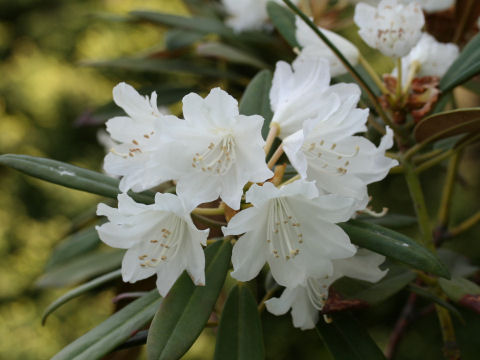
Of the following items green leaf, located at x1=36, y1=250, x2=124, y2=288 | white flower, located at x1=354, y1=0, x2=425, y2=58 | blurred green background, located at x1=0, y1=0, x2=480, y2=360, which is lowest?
blurred green background, located at x1=0, y1=0, x2=480, y2=360

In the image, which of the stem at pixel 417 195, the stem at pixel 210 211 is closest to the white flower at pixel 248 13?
the stem at pixel 417 195

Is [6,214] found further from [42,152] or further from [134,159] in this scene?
[134,159]

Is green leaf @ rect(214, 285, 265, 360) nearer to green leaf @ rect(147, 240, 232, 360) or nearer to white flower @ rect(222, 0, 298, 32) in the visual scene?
green leaf @ rect(147, 240, 232, 360)

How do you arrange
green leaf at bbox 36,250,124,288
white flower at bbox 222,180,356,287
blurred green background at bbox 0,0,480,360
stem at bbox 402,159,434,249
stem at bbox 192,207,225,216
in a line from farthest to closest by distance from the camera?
1. blurred green background at bbox 0,0,480,360
2. green leaf at bbox 36,250,124,288
3. stem at bbox 402,159,434,249
4. stem at bbox 192,207,225,216
5. white flower at bbox 222,180,356,287

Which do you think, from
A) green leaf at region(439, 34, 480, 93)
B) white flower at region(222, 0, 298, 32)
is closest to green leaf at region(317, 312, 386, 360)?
green leaf at region(439, 34, 480, 93)

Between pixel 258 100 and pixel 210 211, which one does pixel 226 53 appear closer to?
pixel 258 100

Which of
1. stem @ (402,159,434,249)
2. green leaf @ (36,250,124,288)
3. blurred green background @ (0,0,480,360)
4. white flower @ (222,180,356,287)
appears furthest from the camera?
blurred green background @ (0,0,480,360)

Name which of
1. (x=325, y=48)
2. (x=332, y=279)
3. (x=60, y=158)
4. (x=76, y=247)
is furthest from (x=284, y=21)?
(x=60, y=158)

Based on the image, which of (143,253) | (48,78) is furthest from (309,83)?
(48,78)
